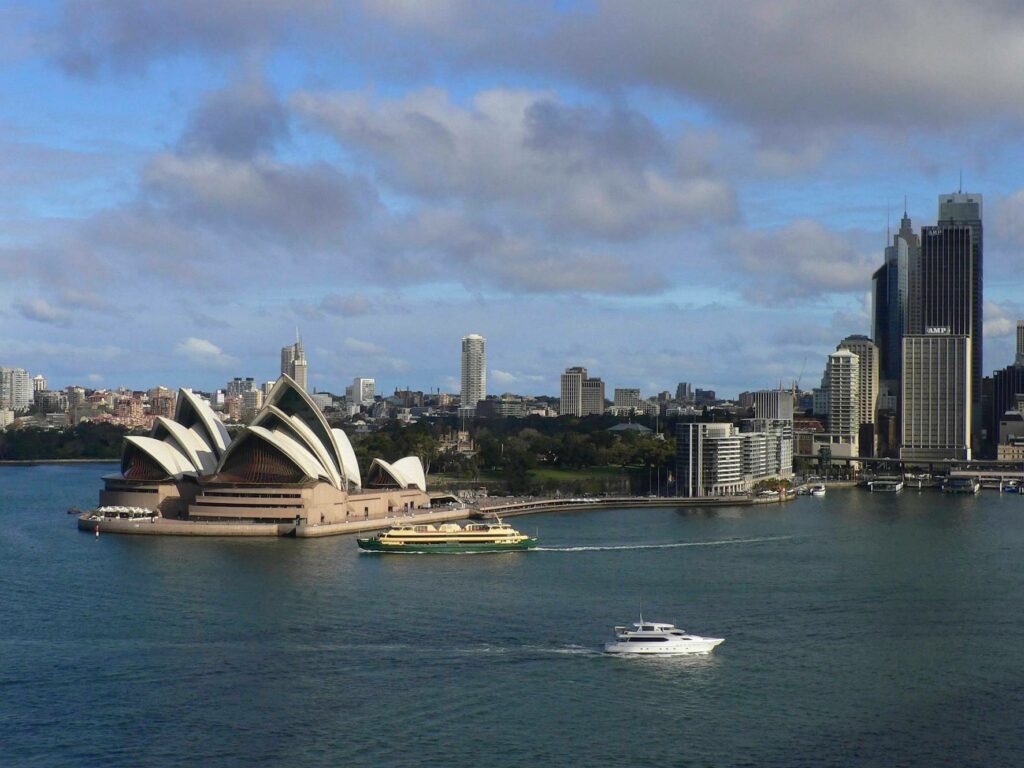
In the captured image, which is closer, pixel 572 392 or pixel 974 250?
pixel 974 250

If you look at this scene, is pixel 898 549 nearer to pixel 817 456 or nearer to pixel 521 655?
pixel 521 655

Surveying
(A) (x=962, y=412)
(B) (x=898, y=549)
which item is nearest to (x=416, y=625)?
(B) (x=898, y=549)

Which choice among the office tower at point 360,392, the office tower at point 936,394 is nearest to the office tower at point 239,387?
the office tower at point 360,392

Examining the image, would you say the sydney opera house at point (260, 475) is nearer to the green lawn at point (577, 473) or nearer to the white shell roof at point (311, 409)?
the white shell roof at point (311, 409)

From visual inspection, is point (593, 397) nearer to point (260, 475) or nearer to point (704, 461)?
point (704, 461)

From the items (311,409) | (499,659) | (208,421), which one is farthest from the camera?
(208,421)

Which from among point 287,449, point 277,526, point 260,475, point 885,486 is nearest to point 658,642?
point 277,526

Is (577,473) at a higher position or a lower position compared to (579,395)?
lower
